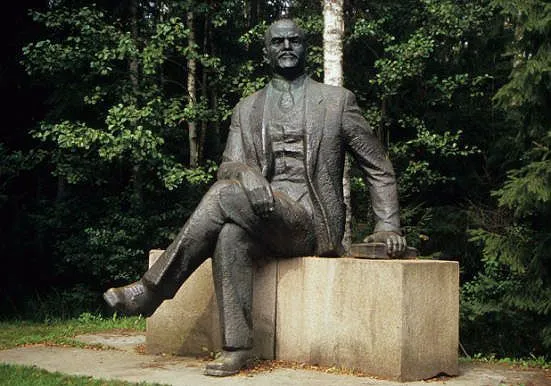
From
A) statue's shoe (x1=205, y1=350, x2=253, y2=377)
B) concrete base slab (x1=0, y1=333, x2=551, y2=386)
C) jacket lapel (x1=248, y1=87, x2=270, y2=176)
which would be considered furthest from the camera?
jacket lapel (x1=248, y1=87, x2=270, y2=176)

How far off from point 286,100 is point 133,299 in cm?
182

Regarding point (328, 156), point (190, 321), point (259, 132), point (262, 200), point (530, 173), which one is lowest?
point (190, 321)

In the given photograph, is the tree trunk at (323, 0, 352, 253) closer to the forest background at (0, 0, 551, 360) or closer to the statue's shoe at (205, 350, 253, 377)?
the forest background at (0, 0, 551, 360)

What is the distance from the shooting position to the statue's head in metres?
6.17

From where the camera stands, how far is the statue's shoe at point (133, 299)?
5.52 m

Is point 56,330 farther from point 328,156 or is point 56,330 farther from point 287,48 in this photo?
point 287,48

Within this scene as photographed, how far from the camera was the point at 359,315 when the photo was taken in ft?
17.7

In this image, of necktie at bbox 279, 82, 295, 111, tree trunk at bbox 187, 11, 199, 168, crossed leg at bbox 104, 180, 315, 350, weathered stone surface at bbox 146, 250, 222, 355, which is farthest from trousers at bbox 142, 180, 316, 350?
tree trunk at bbox 187, 11, 199, 168

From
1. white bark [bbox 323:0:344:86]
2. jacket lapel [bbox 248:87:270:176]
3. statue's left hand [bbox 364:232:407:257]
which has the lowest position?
statue's left hand [bbox 364:232:407:257]

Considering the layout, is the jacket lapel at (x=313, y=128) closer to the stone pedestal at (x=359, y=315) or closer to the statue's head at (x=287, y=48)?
the statue's head at (x=287, y=48)

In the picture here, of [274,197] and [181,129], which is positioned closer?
[274,197]

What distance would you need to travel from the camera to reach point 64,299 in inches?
480

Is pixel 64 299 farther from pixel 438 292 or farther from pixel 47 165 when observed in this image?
pixel 438 292

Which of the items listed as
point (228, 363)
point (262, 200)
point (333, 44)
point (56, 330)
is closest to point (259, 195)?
point (262, 200)
